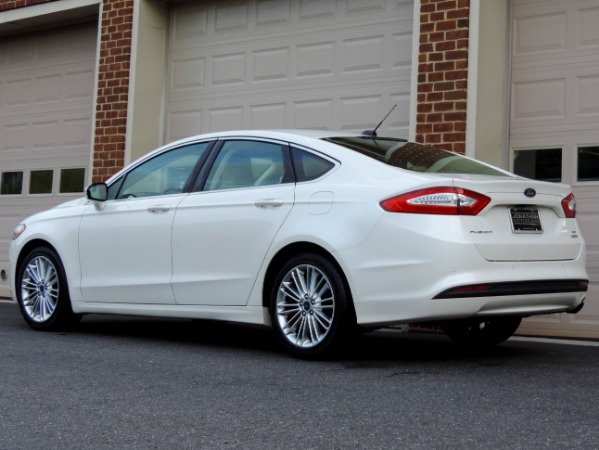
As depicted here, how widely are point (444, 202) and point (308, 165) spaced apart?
114 cm

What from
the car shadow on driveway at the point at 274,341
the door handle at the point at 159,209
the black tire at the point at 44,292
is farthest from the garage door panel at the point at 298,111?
the black tire at the point at 44,292

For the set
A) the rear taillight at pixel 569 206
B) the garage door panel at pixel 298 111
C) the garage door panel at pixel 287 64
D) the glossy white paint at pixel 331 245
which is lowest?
Result: the glossy white paint at pixel 331 245

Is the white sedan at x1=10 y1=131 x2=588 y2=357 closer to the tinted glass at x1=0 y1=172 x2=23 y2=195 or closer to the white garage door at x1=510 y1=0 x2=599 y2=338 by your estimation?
the white garage door at x1=510 y1=0 x2=599 y2=338

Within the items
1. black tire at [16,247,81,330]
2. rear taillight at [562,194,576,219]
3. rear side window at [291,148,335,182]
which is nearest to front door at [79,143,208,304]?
black tire at [16,247,81,330]

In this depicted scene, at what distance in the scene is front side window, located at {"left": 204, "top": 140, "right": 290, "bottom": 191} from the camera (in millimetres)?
6848

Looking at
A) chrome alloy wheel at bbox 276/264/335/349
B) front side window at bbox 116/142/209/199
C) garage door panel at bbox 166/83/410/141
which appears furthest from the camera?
garage door panel at bbox 166/83/410/141

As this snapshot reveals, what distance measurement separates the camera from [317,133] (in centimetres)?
704

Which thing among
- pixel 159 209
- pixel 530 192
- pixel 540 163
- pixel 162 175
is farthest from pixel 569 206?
pixel 162 175

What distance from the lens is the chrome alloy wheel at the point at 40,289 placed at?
812 centimetres

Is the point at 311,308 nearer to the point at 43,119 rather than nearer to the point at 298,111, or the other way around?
the point at 298,111

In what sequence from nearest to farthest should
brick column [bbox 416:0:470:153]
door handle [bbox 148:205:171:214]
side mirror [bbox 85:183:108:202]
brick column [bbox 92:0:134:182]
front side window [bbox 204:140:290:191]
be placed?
front side window [bbox 204:140:290:191]
door handle [bbox 148:205:171:214]
side mirror [bbox 85:183:108:202]
brick column [bbox 416:0:470:153]
brick column [bbox 92:0:134:182]

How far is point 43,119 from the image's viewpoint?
44.4 ft

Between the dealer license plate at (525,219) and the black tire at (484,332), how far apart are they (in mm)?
1127

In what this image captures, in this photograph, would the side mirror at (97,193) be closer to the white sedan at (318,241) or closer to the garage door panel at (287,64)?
the white sedan at (318,241)
